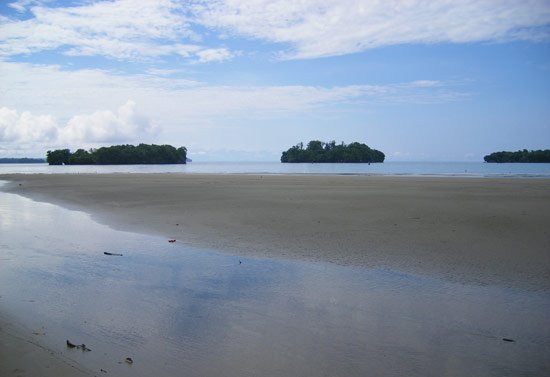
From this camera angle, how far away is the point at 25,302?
5.10 m

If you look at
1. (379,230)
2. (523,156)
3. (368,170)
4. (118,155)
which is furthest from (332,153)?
(379,230)

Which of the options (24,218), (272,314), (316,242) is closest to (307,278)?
(272,314)

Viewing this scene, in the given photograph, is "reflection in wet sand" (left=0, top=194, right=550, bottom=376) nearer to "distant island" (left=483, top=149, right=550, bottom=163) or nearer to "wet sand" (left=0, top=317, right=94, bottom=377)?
"wet sand" (left=0, top=317, right=94, bottom=377)

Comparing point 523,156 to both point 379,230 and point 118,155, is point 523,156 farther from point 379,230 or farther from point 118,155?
point 379,230

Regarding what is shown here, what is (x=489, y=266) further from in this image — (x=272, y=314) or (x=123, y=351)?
(x=123, y=351)

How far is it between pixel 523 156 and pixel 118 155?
119 meters

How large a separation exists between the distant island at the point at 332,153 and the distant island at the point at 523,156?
134 feet

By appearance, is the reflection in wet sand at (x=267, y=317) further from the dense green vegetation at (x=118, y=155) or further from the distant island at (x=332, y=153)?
the distant island at (x=332, y=153)

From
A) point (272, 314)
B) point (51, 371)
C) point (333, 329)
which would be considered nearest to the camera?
point (51, 371)

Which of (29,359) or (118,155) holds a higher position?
(118,155)

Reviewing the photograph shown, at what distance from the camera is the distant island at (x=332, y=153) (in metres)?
150

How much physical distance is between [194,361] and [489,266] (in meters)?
5.30

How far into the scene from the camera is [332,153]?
152 metres

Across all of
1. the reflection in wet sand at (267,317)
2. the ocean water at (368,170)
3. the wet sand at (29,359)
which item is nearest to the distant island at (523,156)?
the ocean water at (368,170)
